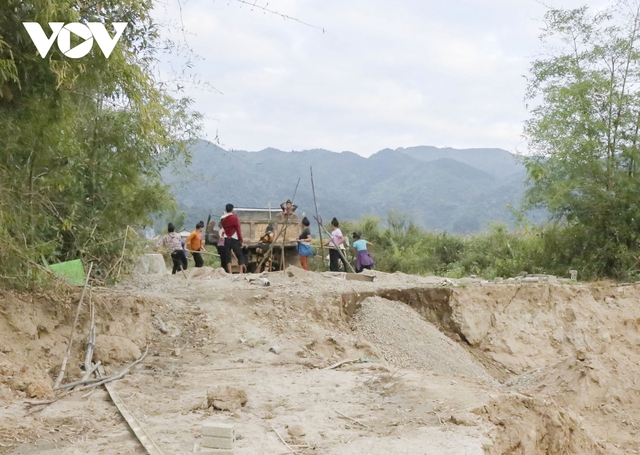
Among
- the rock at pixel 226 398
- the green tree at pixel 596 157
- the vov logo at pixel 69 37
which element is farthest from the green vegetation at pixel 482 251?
the vov logo at pixel 69 37

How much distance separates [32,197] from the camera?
269 inches

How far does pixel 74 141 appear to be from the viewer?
781 centimetres

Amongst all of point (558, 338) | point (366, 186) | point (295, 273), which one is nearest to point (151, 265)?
point (295, 273)

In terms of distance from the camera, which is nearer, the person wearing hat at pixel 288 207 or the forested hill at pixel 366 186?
the person wearing hat at pixel 288 207

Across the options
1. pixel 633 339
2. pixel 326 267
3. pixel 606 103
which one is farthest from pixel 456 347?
pixel 326 267

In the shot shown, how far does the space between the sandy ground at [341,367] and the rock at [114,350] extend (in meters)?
0.02

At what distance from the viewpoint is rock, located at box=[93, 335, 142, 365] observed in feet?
21.7

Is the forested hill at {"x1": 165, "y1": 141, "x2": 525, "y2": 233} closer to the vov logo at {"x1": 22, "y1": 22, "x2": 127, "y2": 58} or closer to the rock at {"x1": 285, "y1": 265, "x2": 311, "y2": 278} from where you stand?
the rock at {"x1": 285, "y1": 265, "x2": 311, "y2": 278}

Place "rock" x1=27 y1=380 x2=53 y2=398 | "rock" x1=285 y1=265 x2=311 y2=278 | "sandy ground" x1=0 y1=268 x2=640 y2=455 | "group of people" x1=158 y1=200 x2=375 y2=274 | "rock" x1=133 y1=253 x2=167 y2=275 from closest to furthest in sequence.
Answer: "sandy ground" x1=0 y1=268 x2=640 y2=455
"rock" x1=27 y1=380 x2=53 y2=398
"rock" x1=285 y1=265 x2=311 y2=278
"group of people" x1=158 y1=200 x2=375 y2=274
"rock" x1=133 y1=253 x2=167 y2=275

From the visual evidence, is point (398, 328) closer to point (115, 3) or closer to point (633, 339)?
point (633, 339)

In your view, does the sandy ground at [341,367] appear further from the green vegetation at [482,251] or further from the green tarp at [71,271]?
the green vegetation at [482,251]

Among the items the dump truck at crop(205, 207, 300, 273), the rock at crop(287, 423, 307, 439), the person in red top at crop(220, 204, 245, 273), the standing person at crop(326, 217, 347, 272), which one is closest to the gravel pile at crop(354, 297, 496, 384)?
the person in red top at crop(220, 204, 245, 273)

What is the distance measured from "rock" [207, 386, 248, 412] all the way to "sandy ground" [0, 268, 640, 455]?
8 cm

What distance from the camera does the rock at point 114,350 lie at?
6.61 m
